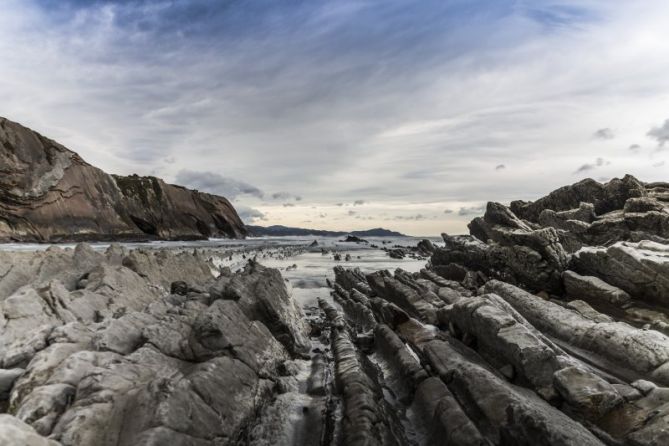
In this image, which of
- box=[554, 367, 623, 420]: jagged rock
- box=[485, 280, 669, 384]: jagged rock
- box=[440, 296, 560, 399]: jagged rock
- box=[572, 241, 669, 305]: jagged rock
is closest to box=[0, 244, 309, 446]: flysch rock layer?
box=[440, 296, 560, 399]: jagged rock

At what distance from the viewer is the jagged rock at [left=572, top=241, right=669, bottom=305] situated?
15148 millimetres

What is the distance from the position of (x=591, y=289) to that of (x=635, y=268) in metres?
1.96

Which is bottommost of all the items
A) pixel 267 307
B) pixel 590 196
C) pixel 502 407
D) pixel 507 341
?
pixel 502 407

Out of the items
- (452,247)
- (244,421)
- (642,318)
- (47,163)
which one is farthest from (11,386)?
(47,163)

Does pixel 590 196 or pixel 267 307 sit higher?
pixel 590 196

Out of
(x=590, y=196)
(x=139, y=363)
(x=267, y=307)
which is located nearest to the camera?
(x=139, y=363)

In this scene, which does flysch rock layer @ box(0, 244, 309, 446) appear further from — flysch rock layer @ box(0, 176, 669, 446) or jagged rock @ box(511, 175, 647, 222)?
jagged rock @ box(511, 175, 647, 222)

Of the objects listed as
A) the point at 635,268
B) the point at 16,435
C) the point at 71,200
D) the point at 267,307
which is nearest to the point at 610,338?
the point at 635,268

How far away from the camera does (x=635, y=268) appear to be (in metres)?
16.1

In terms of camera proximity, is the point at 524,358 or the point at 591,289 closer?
the point at 524,358

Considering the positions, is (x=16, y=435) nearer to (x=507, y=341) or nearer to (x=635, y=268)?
(x=507, y=341)

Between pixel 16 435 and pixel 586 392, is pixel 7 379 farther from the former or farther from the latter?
pixel 586 392

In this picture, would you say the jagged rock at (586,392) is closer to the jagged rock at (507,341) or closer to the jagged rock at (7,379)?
the jagged rock at (507,341)

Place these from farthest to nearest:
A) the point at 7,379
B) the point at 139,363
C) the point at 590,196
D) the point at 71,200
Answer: the point at 71,200 < the point at 590,196 < the point at 139,363 < the point at 7,379
